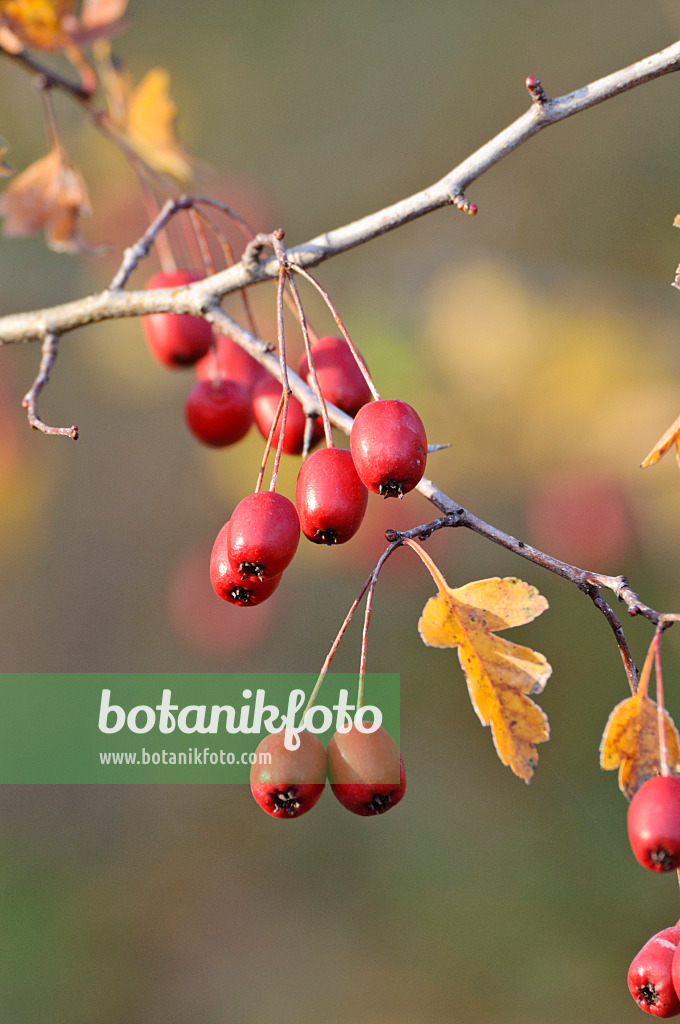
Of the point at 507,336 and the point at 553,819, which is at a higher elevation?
the point at 507,336

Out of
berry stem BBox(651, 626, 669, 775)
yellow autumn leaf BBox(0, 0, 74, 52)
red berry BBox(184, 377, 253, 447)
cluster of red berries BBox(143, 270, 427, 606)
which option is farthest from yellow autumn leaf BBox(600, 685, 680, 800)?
yellow autumn leaf BBox(0, 0, 74, 52)

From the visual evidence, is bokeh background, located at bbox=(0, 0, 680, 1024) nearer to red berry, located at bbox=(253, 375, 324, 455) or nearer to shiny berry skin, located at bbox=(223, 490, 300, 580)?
red berry, located at bbox=(253, 375, 324, 455)

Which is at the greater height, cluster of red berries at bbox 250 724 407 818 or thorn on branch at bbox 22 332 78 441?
thorn on branch at bbox 22 332 78 441

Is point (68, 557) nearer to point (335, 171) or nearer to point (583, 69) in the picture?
point (335, 171)

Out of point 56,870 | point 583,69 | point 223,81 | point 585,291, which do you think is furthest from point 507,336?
point 56,870

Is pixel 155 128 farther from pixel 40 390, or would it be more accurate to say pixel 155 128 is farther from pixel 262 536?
pixel 262 536

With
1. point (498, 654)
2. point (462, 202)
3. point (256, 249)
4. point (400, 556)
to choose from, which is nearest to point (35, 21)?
point (256, 249)
